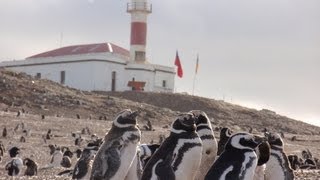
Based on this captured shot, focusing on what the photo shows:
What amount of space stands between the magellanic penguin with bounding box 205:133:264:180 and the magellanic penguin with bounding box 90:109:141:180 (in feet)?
4.46

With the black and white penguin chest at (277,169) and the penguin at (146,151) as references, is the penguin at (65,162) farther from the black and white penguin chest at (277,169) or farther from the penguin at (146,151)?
the black and white penguin chest at (277,169)

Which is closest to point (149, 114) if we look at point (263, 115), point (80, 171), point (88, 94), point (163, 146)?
point (88, 94)

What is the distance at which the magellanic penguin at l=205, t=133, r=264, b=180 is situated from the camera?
25.7 feet

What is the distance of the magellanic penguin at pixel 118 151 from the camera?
893 centimetres

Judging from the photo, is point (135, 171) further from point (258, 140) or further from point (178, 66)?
point (178, 66)

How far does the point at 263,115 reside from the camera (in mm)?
52250

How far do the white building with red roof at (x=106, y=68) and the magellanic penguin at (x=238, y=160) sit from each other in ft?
150

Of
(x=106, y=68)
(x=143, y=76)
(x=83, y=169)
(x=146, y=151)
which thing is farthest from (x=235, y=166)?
(x=143, y=76)

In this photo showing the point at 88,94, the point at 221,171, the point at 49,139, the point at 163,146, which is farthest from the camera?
the point at 88,94

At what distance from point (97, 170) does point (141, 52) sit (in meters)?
47.4

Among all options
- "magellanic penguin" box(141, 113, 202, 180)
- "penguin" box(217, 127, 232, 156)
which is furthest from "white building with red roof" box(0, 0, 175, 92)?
"magellanic penguin" box(141, 113, 202, 180)

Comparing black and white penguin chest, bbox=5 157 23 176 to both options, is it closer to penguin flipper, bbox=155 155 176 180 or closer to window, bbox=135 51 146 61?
penguin flipper, bbox=155 155 176 180

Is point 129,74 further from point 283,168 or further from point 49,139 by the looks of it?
point 283,168

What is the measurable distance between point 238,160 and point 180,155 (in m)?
0.88
